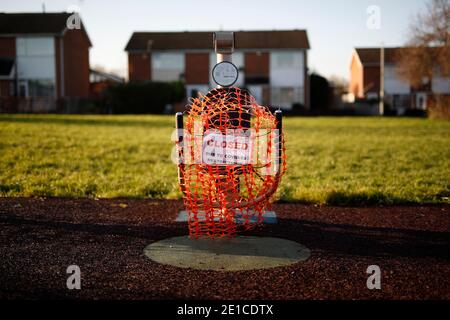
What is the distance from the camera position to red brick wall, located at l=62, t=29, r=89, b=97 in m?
46.1

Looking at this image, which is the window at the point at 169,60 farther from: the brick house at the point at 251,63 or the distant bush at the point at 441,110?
the distant bush at the point at 441,110

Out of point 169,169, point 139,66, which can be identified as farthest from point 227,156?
point 139,66

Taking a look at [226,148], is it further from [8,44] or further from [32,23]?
[32,23]

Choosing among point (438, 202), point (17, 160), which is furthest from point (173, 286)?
point (17, 160)

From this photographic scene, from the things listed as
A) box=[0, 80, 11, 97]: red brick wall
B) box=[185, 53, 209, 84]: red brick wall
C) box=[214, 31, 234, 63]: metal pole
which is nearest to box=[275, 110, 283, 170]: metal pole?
box=[214, 31, 234, 63]: metal pole

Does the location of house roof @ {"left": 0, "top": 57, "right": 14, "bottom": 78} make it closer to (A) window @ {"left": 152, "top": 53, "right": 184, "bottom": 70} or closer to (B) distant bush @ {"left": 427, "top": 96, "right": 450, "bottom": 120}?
(A) window @ {"left": 152, "top": 53, "right": 184, "bottom": 70}

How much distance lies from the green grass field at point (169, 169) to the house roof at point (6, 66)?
99.1ft

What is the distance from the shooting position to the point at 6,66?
44031mm

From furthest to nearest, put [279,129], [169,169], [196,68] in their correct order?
[196,68] → [169,169] → [279,129]

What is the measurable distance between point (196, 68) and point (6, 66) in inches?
732

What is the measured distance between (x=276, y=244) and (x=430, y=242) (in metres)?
1.67

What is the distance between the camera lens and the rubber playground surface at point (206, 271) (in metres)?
3.85

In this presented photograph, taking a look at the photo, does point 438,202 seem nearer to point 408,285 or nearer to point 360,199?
point 360,199

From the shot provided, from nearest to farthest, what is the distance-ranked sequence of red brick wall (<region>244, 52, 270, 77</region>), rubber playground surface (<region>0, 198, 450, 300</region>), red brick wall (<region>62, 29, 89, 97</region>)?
rubber playground surface (<region>0, 198, 450, 300</region>), red brick wall (<region>62, 29, 89, 97</region>), red brick wall (<region>244, 52, 270, 77</region>)
